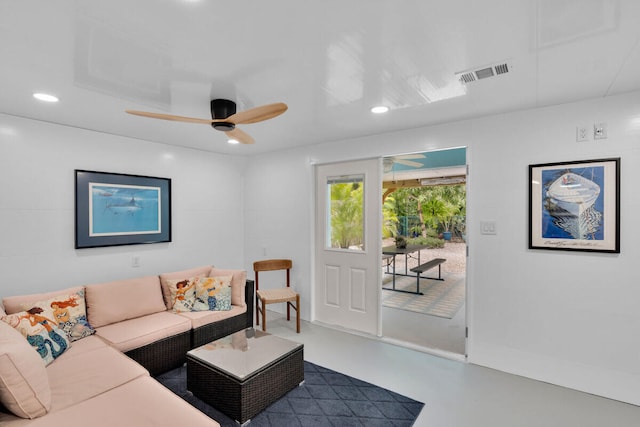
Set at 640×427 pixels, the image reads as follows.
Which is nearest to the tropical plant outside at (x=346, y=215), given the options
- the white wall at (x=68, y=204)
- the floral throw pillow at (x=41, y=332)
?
the white wall at (x=68, y=204)

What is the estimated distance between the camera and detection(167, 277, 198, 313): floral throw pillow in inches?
128

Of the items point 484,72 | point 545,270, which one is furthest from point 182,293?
point 545,270

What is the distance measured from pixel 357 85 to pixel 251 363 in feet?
7.25

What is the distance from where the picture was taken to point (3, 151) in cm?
269

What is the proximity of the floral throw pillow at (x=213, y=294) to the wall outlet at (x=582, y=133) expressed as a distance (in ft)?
12.0

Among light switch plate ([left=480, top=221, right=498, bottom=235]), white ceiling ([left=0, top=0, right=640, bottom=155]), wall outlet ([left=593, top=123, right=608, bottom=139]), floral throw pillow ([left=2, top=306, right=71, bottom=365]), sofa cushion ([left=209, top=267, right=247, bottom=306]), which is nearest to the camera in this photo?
white ceiling ([left=0, top=0, right=640, bottom=155])

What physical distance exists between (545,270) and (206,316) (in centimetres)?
324

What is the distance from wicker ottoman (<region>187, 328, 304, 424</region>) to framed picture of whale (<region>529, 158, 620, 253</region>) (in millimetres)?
2367

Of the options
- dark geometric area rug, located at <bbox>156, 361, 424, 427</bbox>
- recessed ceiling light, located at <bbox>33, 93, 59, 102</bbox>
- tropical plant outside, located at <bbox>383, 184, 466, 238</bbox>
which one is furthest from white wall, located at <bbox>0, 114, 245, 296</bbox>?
tropical plant outside, located at <bbox>383, 184, 466, 238</bbox>

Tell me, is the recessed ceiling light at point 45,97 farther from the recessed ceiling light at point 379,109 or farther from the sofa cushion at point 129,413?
the recessed ceiling light at point 379,109

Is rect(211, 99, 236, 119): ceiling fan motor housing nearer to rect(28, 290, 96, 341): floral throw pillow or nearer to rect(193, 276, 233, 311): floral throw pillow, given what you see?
rect(193, 276, 233, 311): floral throw pillow

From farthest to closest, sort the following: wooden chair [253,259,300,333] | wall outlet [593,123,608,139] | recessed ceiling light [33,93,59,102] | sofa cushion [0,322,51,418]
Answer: wooden chair [253,259,300,333], wall outlet [593,123,608,139], recessed ceiling light [33,93,59,102], sofa cushion [0,322,51,418]

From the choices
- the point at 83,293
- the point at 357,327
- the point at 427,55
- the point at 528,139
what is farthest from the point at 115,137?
the point at 528,139

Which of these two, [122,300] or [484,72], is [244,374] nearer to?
[122,300]
